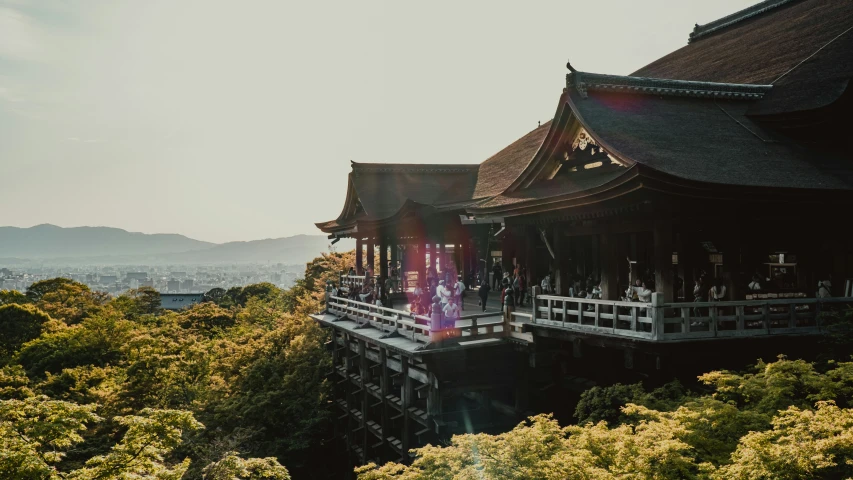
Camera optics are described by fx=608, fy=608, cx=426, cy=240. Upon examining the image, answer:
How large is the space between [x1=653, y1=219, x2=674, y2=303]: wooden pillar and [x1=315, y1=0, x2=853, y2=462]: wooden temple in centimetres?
3

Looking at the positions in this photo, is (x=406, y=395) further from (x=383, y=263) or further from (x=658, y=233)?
(x=658, y=233)

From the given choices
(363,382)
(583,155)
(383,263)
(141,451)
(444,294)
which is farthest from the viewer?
(383,263)

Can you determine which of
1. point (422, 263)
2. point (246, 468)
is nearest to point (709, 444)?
point (246, 468)

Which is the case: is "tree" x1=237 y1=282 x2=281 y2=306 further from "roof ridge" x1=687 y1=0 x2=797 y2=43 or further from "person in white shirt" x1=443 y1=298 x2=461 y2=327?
"person in white shirt" x1=443 y1=298 x2=461 y2=327

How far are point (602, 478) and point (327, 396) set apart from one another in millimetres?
19752

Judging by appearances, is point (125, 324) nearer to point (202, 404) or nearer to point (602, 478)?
point (202, 404)

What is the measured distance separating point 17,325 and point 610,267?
4874 cm

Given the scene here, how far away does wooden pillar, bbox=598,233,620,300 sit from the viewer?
15508 mm

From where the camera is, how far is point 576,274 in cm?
2041

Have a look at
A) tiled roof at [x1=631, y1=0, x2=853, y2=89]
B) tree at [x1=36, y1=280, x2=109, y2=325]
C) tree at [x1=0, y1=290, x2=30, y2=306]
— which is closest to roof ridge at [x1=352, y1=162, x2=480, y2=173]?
tiled roof at [x1=631, y1=0, x2=853, y2=89]

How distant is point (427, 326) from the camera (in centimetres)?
1686

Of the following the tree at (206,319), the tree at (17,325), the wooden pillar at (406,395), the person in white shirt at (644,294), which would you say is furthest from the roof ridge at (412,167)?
the tree at (17,325)

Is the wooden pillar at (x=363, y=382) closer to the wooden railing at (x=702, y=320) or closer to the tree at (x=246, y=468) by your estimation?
the tree at (x=246, y=468)

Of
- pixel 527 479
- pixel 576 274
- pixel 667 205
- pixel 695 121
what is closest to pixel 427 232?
pixel 576 274
